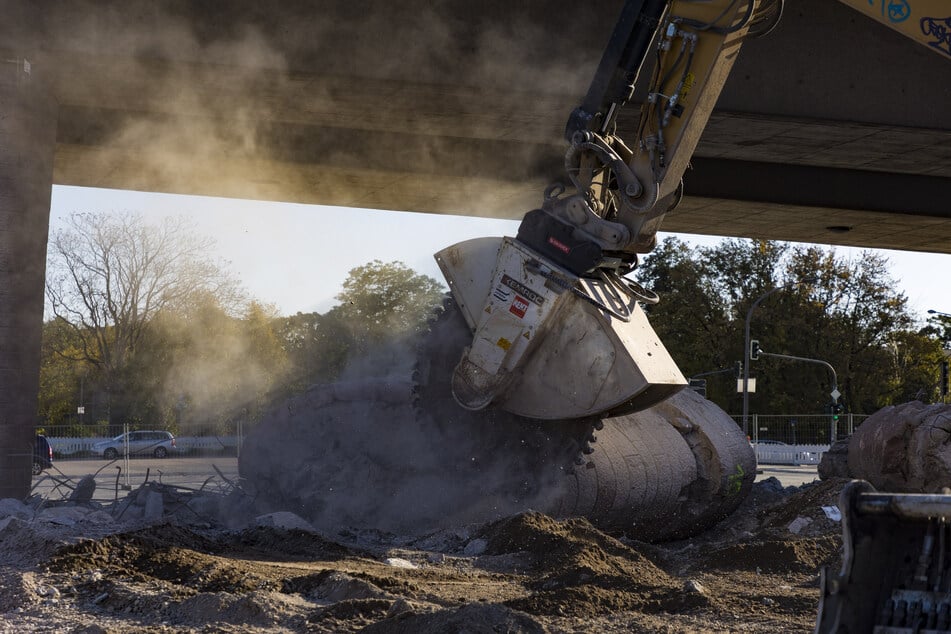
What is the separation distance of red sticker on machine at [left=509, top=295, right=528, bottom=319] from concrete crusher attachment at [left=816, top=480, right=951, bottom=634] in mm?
3650

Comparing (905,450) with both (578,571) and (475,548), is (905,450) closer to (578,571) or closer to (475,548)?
(475,548)

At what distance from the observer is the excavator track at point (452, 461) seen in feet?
28.1

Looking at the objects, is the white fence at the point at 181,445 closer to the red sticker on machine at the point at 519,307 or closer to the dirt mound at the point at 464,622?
the red sticker on machine at the point at 519,307

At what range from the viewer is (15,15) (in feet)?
36.1

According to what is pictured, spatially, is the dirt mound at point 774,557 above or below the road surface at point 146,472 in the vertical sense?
above

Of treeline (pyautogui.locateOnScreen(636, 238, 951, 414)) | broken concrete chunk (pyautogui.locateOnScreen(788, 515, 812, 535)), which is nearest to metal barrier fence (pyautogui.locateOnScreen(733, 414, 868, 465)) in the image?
treeline (pyautogui.locateOnScreen(636, 238, 951, 414))

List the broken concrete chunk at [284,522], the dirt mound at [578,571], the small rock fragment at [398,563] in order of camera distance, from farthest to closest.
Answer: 1. the broken concrete chunk at [284,522]
2. the small rock fragment at [398,563]
3. the dirt mound at [578,571]

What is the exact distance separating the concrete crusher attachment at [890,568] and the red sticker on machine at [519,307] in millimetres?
3650

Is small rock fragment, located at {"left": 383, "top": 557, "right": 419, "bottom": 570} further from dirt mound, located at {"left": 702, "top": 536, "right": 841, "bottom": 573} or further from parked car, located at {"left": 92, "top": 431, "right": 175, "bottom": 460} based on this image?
parked car, located at {"left": 92, "top": 431, "right": 175, "bottom": 460}

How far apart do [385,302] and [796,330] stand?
3717cm

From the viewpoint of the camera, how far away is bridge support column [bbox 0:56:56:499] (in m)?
11.0

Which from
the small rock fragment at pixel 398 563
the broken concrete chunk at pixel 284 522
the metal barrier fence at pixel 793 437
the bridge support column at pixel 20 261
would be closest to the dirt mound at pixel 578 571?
the small rock fragment at pixel 398 563

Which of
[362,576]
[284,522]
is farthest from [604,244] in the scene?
[284,522]


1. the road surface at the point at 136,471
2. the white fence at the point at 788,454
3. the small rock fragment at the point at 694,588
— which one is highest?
the small rock fragment at the point at 694,588
